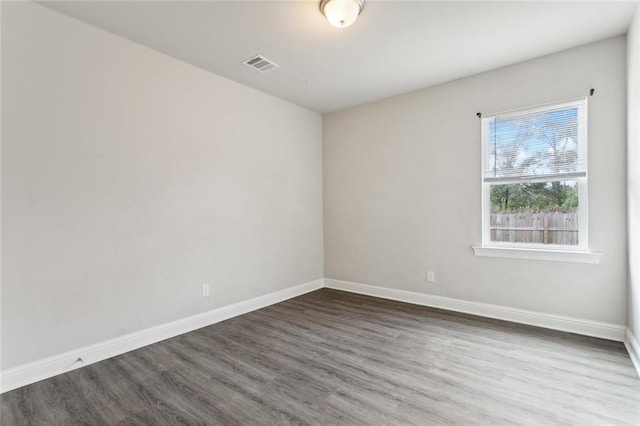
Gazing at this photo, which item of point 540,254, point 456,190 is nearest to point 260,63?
point 456,190

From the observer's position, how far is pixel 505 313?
3.36 meters

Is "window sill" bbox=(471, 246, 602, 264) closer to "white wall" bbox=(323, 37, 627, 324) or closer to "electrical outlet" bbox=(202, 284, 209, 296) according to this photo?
"white wall" bbox=(323, 37, 627, 324)

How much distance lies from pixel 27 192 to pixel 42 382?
142 centimetres

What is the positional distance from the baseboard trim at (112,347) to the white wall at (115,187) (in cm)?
7

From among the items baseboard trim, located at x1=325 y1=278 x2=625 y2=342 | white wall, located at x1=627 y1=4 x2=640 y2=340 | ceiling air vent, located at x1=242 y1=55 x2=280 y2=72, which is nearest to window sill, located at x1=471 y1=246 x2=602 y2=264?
white wall, located at x1=627 y1=4 x2=640 y2=340

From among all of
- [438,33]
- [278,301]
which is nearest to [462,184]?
[438,33]

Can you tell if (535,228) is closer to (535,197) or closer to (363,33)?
(535,197)

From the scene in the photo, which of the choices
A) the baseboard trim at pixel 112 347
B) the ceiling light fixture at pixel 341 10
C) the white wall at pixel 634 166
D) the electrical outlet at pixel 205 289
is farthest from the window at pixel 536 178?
the electrical outlet at pixel 205 289

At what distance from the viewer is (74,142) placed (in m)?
2.48

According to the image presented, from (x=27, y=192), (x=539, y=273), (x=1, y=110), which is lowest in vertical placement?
(x=539, y=273)

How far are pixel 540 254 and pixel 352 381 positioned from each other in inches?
93.6

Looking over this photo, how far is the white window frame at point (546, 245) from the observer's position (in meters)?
2.93

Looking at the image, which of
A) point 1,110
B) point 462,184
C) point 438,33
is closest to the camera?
point 1,110

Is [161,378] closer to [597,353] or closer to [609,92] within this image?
[597,353]
